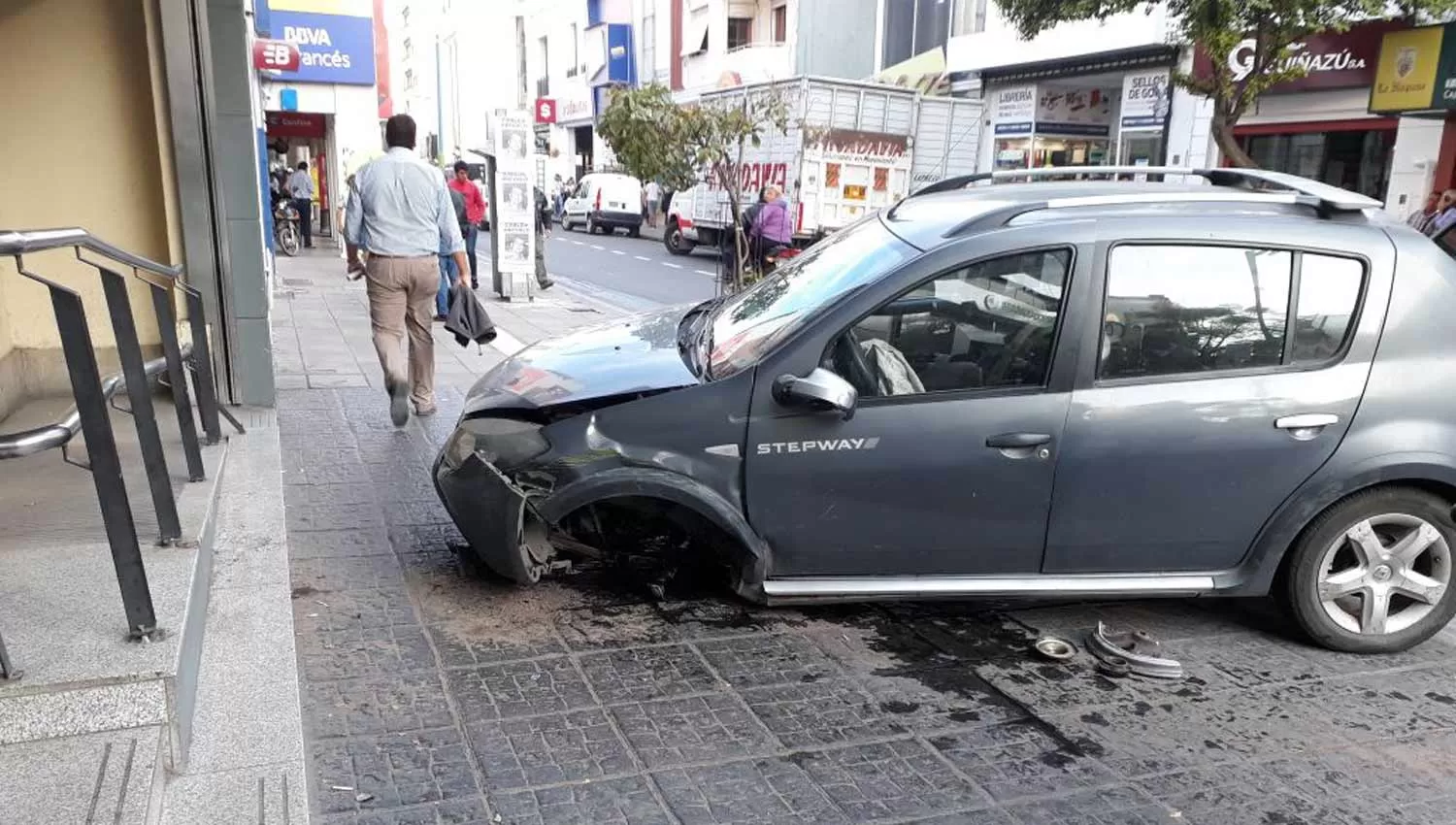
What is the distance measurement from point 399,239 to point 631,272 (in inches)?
580

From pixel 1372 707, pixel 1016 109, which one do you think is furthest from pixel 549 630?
pixel 1016 109

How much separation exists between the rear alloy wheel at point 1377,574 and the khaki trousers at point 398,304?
17.2 ft

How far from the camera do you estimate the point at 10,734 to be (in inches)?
114

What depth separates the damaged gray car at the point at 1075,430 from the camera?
400 cm

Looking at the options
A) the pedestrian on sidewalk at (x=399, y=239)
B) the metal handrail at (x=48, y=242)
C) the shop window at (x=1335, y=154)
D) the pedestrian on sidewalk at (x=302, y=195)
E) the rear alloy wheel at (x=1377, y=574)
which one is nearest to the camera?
the metal handrail at (x=48, y=242)

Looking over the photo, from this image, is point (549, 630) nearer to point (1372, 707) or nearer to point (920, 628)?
point (920, 628)

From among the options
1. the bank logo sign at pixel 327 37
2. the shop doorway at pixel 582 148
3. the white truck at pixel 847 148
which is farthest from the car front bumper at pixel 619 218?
the shop doorway at pixel 582 148

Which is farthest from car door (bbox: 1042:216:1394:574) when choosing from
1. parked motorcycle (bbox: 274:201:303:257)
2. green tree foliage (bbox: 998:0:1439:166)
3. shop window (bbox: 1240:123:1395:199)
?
parked motorcycle (bbox: 274:201:303:257)

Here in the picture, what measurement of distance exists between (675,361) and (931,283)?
1.07 metres

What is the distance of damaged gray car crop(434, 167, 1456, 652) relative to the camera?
400cm

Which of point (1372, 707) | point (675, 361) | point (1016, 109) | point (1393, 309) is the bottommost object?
point (1372, 707)

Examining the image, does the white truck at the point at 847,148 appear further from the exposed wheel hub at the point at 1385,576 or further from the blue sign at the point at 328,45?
the exposed wheel hub at the point at 1385,576

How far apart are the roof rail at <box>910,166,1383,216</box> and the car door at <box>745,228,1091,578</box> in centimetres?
67

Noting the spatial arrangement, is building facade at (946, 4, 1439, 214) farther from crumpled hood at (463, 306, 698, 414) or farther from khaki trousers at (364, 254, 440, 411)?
crumpled hood at (463, 306, 698, 414)
